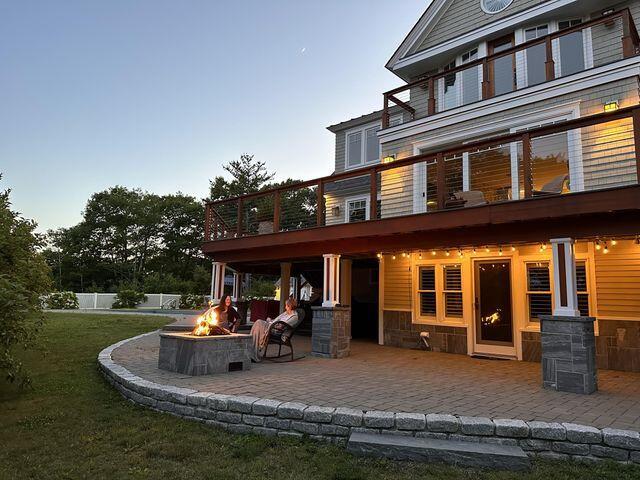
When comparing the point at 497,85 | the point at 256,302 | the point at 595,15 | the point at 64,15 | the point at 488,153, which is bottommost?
the point at 256,302

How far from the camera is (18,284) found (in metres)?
4.49

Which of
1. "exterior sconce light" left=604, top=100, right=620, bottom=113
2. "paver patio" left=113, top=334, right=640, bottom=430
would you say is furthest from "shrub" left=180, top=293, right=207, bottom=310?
"exterior sconce light" left=604, top=100, right=620, bottom=113

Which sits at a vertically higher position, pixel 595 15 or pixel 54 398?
pixel 595 15

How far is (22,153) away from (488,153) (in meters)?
21.2

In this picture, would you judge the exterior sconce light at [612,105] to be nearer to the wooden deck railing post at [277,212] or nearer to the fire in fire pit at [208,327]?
the wooden deck railing post at [277,212]

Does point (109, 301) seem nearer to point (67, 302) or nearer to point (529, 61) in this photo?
point (67, 302)

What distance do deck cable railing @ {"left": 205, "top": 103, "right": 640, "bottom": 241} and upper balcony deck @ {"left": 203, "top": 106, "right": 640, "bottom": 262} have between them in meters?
0.02

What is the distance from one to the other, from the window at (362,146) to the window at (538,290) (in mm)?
6419

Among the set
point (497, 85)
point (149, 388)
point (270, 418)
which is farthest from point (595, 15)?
point (149, 388)

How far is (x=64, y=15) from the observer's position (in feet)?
40.3

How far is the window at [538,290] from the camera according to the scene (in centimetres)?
780

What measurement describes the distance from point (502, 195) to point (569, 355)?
12.5 ft

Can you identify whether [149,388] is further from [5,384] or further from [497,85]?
[497,85]

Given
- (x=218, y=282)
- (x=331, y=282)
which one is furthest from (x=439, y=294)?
(x=218, y=282)
